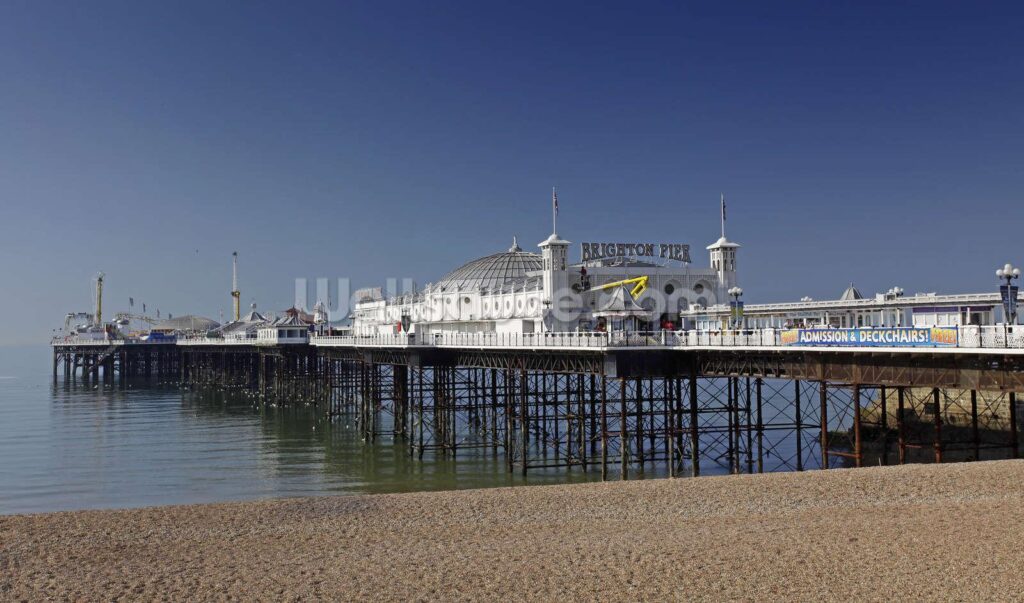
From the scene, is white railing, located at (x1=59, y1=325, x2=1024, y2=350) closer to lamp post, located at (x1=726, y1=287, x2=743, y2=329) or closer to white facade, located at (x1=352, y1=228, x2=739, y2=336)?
lamp post, located at (x1=726, y1=287, x2=743, y2=329)

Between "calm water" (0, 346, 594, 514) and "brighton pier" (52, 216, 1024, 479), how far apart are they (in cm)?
280

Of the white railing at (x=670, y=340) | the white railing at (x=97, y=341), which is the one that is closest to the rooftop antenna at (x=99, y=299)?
the white railing at (x=97, y=341)

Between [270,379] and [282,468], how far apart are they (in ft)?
227

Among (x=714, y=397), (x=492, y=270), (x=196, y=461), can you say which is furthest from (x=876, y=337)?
(x=492, y=270)

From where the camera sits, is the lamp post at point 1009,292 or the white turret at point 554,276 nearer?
the lamp post at point 1009,292

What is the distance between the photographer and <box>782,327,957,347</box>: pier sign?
2593cm

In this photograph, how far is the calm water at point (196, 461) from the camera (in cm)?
3825

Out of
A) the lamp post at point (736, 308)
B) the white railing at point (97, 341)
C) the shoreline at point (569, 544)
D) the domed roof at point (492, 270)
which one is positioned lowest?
the shoreline at point (569, 544)

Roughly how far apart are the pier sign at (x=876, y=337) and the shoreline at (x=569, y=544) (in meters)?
4.12

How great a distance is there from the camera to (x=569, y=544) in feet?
62.3

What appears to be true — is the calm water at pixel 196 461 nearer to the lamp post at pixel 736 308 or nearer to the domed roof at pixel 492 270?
the lamp post at pixel 736 308

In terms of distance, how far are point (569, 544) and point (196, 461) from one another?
35.7m

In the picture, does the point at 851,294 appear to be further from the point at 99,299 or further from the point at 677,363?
the point at 99,299

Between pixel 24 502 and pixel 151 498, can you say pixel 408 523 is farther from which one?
pixel 24 502
